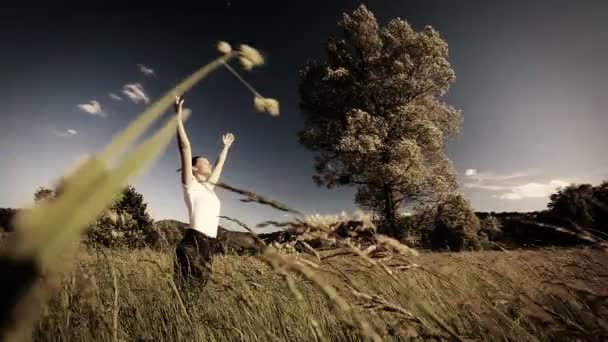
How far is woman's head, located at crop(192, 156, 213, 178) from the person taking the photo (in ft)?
15.0

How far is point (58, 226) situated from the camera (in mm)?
152

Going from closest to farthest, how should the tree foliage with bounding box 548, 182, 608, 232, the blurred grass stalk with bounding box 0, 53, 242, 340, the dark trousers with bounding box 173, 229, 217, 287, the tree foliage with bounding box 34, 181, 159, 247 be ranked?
the blurred grass stalk with bounding box 0, 53, 242, 340 < the tree foliage with bounding box 34, 181, 159, 247 < the tree foliage with bounding box 548, 182, 608, 232 < the dark trousers with bounding box 173, 229, 217, 287

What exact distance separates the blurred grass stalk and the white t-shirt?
3.78 m

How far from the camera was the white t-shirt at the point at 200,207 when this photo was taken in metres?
4.00

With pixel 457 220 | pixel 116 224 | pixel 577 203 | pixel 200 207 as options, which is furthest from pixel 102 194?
pixel 457 220


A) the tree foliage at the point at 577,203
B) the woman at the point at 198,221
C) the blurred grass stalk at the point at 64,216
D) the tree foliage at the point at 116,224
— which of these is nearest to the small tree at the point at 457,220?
the tree foliage at the point at 577,203

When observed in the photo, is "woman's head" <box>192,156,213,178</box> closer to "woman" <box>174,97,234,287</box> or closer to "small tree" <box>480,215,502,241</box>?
"woman" <box>174,97,234,287</box>

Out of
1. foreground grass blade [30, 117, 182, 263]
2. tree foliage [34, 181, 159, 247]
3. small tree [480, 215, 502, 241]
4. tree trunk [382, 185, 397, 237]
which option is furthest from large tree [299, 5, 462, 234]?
foreground grass blade [30, 117, 182, 263]

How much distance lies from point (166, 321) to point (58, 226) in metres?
2.19

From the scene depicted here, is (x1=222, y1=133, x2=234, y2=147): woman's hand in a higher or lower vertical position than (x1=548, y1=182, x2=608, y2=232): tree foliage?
higher

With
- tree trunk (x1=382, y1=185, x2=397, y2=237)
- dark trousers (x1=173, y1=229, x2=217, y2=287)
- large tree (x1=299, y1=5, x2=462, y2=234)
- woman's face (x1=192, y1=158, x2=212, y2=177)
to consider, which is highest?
large tree (x1=299, y1=5, x2=462, y2=234)

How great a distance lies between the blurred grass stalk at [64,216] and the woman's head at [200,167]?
4.41 metres

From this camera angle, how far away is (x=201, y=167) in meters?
4.65

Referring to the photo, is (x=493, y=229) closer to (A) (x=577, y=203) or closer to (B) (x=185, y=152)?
(A) (x=577, y=203)
